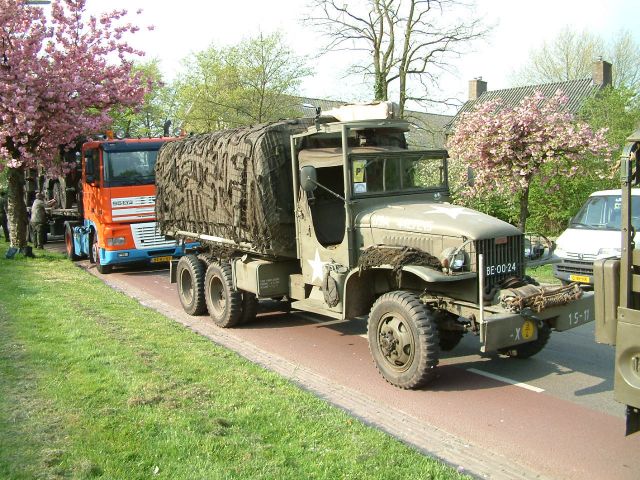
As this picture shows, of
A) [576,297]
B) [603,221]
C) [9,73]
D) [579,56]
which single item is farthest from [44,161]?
[579,56]

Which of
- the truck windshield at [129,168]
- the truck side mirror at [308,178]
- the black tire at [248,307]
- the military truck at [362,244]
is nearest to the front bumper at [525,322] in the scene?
the military truck at [362,244]

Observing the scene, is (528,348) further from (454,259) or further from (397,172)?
(397,172)

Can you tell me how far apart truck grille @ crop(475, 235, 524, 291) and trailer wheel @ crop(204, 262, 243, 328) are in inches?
160

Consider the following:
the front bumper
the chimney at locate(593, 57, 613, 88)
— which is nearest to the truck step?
the front bumper

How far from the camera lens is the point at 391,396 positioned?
6289 mm

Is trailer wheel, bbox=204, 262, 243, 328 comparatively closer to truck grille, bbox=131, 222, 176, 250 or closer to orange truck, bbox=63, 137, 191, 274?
orange truck, bbox=63, 137, 191, 274

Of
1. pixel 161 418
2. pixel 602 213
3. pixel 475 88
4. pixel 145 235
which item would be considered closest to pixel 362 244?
pixel 161 418

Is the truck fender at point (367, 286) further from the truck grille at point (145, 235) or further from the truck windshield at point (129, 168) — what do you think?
the truck windshield at point (129, 168)

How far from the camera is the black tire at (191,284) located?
33.4ft

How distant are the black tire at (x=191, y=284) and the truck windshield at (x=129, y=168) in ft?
14.7

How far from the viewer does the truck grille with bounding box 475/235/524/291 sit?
21.2 ft

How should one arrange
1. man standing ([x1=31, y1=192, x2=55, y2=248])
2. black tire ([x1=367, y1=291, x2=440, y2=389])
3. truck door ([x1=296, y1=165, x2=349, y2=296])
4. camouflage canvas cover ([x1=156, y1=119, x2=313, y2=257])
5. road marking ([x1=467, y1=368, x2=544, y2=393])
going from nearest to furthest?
1. black tire ([x1=367, y1=291, x2=440, y2=389])
2. road marking ([x1=467, y1=368, x2=544, y2=393])
3. truck door ([x1=296, y1=165, x2=349, y2=296])
4. camouflage canvas cover ([x1=156, y1=119, x2=313, y2=257])
5. man standing ([x1=31, y1=192, x2=55, y2=248])

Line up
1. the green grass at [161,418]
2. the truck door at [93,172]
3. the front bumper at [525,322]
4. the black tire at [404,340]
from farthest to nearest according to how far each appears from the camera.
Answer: the truck door at [93,172]
the black tire at [404,340]
the front bumper at [525,322]
the green grass at [161,418]

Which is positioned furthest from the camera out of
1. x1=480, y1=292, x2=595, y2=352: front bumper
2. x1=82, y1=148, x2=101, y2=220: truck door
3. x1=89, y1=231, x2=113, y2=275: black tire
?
x1=89, y1=231, x2=113, y2=275: black tire
